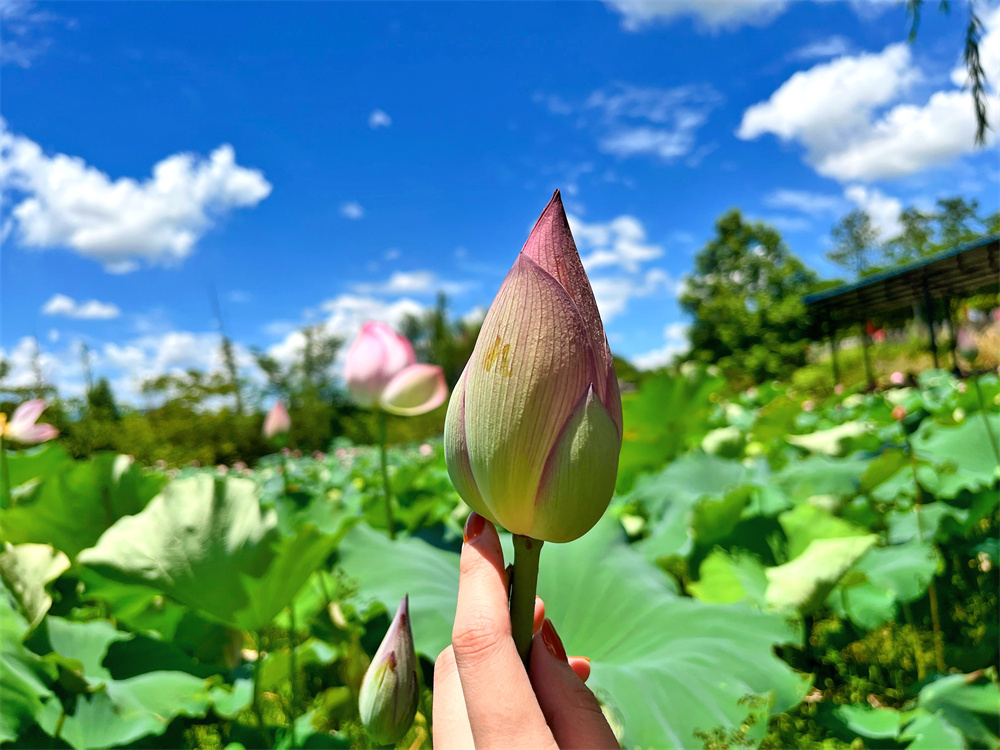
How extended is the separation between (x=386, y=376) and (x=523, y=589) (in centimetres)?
108

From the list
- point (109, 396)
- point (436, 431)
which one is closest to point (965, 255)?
point (436, 431)

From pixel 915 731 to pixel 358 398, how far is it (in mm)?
1199

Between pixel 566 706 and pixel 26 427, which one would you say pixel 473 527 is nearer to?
pixel 566 706

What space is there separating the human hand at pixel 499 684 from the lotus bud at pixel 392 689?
136 millimetres

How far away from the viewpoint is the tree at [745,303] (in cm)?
1608

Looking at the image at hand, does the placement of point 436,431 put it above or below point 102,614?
above

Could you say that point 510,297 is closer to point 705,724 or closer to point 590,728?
point 590,728

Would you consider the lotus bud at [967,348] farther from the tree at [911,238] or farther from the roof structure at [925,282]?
the tree at [911,238]

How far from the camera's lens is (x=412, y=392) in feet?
4.32

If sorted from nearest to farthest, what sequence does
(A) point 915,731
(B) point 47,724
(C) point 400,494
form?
(B) point 47,724, (A) point 915,731, (C) point 400,494

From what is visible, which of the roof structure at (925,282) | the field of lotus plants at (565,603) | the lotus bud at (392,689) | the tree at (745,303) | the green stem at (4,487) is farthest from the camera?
the tree at (745,303)

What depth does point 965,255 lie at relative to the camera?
7.27 m

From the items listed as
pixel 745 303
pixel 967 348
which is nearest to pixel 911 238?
pixel 745 303

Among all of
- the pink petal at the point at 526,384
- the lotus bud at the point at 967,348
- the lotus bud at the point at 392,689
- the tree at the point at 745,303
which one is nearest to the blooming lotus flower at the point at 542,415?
the pink petal at the point at 526,384
